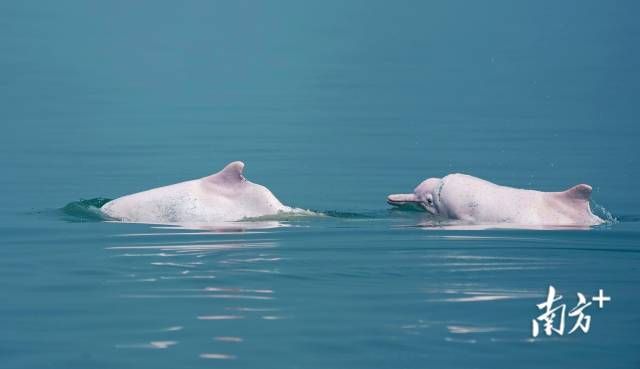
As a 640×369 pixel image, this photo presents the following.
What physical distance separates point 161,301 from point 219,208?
583cm

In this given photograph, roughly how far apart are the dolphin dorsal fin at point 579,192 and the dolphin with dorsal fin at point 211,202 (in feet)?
13.6

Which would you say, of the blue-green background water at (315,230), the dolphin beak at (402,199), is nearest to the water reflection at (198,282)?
the blue-green background water at (315,230)

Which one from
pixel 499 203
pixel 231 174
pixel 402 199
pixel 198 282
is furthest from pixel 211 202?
pixel 198 282

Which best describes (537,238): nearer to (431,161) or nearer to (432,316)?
(432,316)

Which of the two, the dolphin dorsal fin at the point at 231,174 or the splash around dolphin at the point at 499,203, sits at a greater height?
the dolphin dorsal fin at the point at 231,174

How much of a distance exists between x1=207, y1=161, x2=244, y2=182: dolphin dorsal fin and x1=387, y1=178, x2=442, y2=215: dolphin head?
2973 mm

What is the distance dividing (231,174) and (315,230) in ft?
4.64

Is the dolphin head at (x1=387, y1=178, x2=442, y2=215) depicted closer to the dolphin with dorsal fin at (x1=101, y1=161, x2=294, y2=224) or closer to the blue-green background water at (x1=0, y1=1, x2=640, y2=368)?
the blue-green background water at (x1=0, y1=1, x2=640, y2=368)

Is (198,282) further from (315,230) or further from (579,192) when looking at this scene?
(579,192)

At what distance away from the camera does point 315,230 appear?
25.0 m

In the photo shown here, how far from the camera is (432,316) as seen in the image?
18.5m

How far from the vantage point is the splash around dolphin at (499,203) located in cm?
2511

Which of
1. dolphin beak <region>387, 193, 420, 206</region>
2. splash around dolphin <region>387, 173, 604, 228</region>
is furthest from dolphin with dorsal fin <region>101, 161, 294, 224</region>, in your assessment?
splash around dolphin <region>387, 173, 604, 228</region>

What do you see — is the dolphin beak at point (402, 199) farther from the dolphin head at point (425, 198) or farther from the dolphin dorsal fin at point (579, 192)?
the dolphin dorsal fin at point (579, 192)
